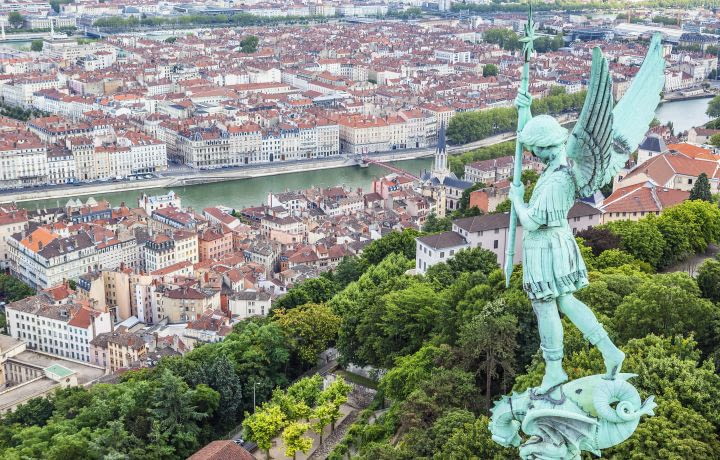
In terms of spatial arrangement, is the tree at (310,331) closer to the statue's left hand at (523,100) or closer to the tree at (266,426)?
the tree at (266,426)

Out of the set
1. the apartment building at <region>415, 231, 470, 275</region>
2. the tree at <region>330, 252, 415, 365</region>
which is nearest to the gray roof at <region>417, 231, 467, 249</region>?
the apartment building at <region>415, 231, 470, 275</region>

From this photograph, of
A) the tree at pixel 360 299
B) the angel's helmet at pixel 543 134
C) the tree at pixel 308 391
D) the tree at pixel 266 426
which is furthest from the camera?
the tree at pixel 360 299

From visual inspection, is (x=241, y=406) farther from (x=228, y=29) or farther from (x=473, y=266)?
(x=228, y=29)

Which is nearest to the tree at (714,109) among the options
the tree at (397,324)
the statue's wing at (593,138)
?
the tree at (397,324)

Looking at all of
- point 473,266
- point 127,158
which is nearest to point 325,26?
point 127,158

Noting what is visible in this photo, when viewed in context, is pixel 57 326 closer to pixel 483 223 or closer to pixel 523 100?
pixel 483 223

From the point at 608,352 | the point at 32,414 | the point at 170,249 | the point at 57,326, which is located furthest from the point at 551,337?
the point at 170,249

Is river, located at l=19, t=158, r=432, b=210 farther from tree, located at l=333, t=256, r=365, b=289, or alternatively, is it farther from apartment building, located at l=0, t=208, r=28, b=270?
tree, located at l=333, t=256, r=365, b=289
